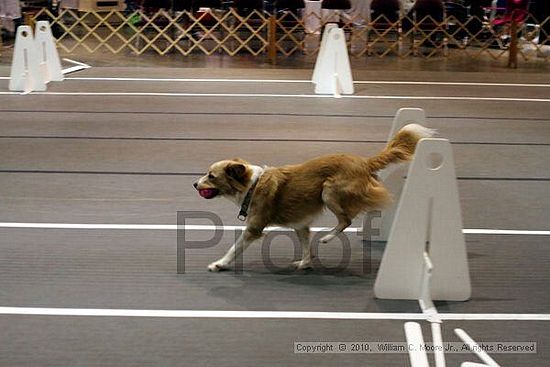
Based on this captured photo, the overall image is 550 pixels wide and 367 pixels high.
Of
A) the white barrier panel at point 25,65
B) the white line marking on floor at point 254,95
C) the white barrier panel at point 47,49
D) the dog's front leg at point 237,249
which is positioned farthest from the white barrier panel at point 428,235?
the white barrier panel at point 47,49

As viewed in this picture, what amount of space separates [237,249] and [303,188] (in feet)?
1.48

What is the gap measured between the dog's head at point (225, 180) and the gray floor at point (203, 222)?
0.44 m

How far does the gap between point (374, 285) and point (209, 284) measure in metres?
0.80

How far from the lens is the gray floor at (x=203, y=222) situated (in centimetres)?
298

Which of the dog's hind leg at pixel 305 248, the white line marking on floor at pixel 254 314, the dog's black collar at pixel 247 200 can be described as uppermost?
the dog's black collar at pixel 247 200

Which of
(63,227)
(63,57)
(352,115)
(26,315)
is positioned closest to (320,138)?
(352,115)

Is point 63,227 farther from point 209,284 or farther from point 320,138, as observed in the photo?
point 320,138

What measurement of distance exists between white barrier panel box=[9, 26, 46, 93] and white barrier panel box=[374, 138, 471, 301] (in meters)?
6.71

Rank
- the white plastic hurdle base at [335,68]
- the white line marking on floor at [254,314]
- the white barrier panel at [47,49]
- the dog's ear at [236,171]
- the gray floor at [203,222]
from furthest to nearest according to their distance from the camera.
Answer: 1. the white barrier panel at [47,49]
2. the white plastic hurdle base at [335,68]
3. the dog's ear at [236,171]
4. the white line marking on floor at [254,314]
5. the gray floor at [203,222]

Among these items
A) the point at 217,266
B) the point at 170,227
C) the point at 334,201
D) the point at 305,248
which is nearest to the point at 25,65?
the point at 170,227

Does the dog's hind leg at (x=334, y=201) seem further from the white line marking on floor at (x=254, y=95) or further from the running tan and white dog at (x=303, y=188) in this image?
the white line marking on floor at (x=254, y=95)

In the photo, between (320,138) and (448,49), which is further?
(448,49)

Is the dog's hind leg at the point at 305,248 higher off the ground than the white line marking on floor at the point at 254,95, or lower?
lower

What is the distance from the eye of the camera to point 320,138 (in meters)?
6.71
